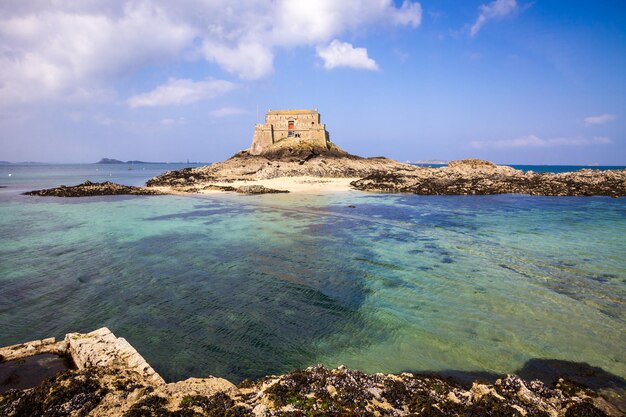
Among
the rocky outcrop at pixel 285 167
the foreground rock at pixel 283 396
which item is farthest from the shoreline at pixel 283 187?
the foreground rock at pixel 283 396

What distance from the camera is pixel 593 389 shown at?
509 centimetres

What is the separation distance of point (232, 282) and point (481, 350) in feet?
22.8

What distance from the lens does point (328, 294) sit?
920cm

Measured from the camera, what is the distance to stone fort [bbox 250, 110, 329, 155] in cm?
7112

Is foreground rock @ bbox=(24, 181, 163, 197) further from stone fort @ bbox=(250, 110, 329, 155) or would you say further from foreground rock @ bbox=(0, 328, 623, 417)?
foreground rock @ bbox=(0, 328, 623, 417)

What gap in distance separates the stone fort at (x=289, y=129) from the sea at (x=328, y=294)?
5392cm

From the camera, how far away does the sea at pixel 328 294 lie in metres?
6.24

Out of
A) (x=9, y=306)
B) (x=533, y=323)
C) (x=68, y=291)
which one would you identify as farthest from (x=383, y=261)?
(x=9, y=306)

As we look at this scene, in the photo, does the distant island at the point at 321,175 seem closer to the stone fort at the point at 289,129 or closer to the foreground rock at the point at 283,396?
the stone fort at the point at 289,129

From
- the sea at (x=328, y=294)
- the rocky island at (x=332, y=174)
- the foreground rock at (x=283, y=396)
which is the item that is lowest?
the sea at (x=328, y=294)

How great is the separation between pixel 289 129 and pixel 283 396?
73104 millimetres

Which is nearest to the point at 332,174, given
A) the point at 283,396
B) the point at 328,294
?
the point at 328,294

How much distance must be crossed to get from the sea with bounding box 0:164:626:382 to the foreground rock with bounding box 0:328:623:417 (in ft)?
3.93

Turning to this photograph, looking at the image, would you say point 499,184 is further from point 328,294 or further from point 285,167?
point 328,294
